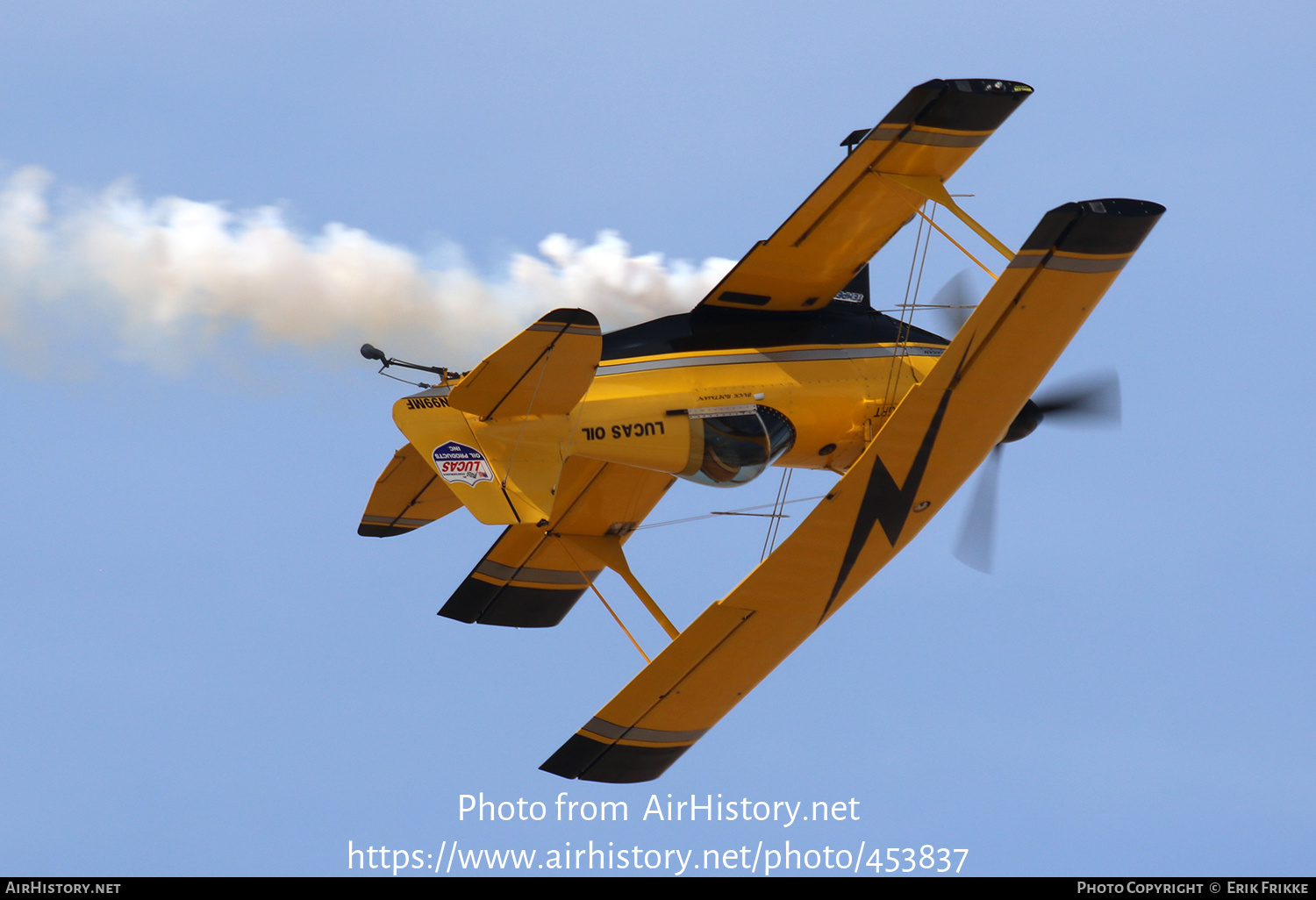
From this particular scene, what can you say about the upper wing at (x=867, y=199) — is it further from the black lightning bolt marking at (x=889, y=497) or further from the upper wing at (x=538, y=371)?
the upper wing at (x=538, y=371)

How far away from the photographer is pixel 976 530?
1606cm

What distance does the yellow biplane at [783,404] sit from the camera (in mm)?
13922

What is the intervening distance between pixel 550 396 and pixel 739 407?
6.99ft

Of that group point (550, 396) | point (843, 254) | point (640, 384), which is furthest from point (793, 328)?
→ point (550, 396)

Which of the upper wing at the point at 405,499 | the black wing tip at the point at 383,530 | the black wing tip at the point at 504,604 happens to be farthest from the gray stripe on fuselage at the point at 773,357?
the black wing tip at the point at 504,604

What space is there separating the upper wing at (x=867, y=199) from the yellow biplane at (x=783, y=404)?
0.02 m

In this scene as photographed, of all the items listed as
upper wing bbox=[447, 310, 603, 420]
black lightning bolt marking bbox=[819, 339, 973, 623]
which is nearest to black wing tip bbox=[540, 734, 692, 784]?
black lightning bolt marking bbox=[819, 339, 973, 623]

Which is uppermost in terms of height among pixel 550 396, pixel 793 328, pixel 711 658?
pixel 793 328

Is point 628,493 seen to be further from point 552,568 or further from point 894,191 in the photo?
point 894,191

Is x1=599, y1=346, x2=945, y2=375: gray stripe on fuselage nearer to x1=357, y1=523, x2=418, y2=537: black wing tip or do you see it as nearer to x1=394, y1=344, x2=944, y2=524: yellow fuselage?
x1=394, y1=344, x2=944, y2=524: yellow fuselage

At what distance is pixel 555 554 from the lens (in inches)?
703

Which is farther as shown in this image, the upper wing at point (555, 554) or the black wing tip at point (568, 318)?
the upper wing at point (555, 554)

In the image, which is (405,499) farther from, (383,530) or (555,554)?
(555,554)

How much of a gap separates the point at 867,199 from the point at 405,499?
18.2ft
